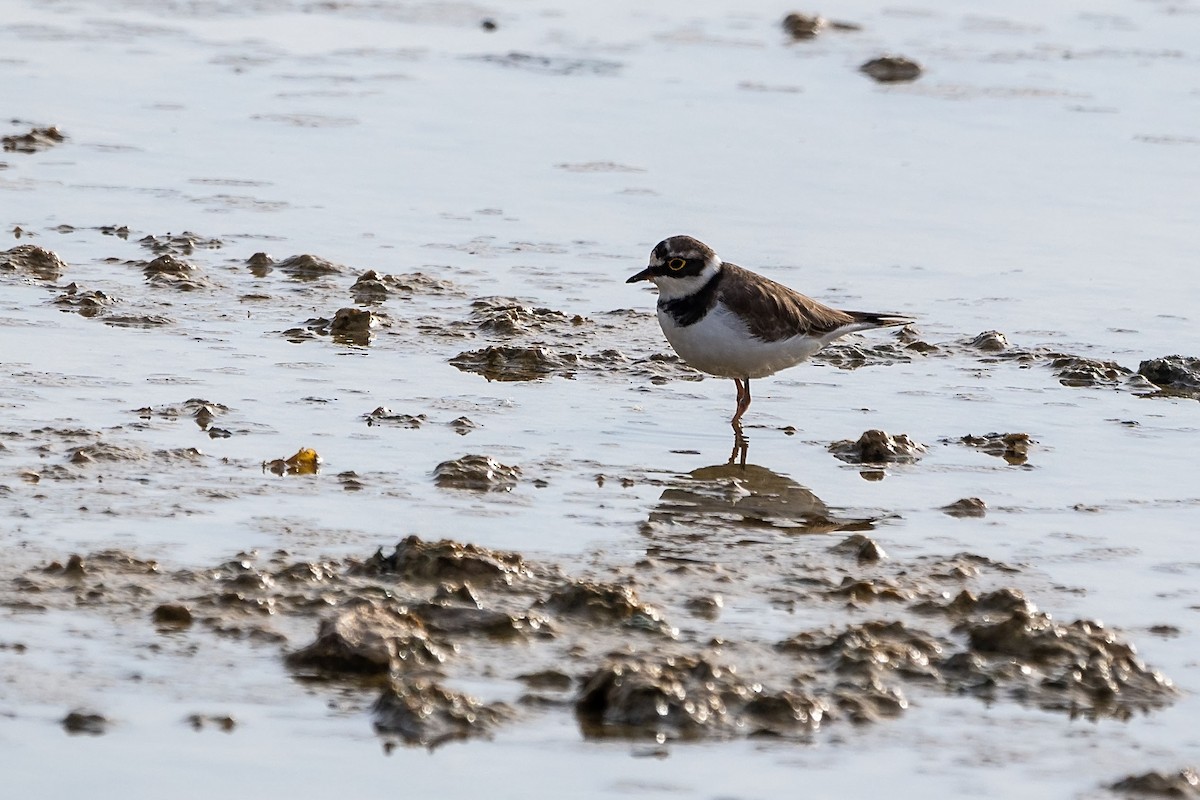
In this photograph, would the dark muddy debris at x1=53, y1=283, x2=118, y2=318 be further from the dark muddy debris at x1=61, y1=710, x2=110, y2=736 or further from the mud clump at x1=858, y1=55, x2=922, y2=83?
the mud clump at x1=858, y1=55, x2=922, y2=83

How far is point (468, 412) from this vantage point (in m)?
7.62

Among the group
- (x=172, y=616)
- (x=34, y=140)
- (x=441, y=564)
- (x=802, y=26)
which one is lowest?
(x=172, y=616)

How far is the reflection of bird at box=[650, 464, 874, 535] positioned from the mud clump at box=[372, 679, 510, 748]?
1841 mm

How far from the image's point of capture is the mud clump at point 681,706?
4.66 meters

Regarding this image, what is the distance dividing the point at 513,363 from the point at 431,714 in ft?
12.9

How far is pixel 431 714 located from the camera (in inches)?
181

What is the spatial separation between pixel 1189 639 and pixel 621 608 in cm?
169

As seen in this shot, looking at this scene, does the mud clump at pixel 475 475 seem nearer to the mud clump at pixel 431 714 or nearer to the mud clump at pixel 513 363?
the mud clump at pixel 513 363

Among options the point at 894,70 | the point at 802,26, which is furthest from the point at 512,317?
the point at 802,26

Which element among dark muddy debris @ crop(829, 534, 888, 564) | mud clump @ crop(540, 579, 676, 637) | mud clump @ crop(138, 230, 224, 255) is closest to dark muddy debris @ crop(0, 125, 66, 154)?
mud clump @ crop(138, 230, 224, 255)

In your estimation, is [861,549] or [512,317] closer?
[861,549]

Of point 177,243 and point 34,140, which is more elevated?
point 34,140

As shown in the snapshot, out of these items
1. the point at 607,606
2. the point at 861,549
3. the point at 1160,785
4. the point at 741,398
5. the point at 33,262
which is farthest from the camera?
the point at 33,262

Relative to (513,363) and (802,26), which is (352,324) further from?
(802,26)
